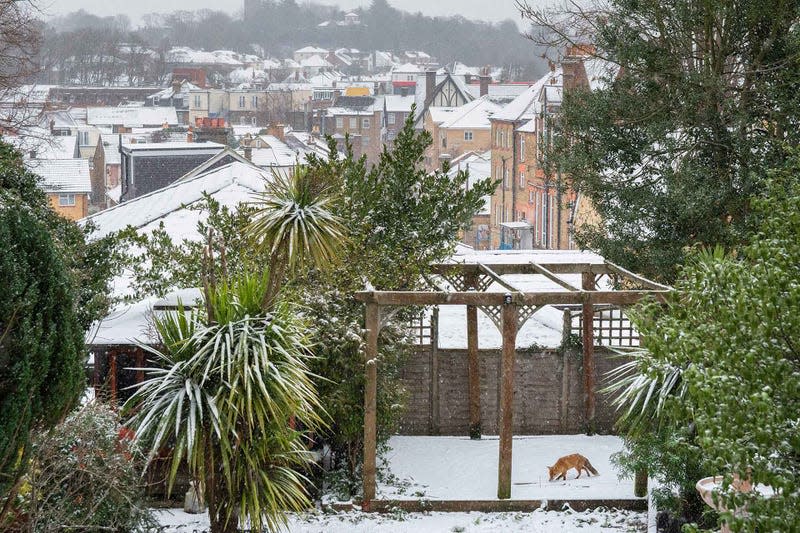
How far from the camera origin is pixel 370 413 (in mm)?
10633

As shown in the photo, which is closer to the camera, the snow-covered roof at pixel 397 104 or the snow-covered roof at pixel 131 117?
the snow-covered roof at pixel 131 117

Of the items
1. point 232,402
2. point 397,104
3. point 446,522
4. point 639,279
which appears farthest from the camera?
point 397,104

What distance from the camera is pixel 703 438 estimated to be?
4.92 meters

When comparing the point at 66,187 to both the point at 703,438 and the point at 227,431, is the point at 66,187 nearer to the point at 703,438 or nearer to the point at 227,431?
the point at 227,431

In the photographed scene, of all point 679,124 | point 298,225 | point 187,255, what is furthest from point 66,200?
point 298,225

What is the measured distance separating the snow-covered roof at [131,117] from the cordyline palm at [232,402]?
216ft

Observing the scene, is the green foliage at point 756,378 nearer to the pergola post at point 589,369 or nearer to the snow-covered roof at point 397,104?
the pergola post at point 589,369

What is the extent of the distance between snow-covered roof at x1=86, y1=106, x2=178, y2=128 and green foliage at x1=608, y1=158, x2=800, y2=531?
230 ft

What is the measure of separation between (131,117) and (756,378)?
73.1m

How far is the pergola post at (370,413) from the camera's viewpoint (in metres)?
A: 10.6

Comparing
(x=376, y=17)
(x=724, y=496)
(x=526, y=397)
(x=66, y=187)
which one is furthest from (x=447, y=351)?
(x=376, y=17)

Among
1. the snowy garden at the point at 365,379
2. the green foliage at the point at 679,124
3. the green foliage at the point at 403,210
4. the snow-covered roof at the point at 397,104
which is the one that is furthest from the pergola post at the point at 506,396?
the snow-covered roof at the point at 397,104

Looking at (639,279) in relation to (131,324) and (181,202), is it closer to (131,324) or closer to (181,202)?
(131,324)

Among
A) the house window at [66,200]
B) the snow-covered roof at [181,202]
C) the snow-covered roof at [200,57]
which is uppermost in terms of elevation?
the snow-covered roof at [200,57]
